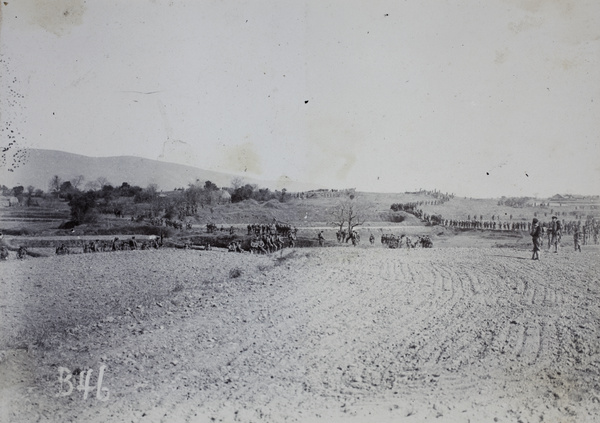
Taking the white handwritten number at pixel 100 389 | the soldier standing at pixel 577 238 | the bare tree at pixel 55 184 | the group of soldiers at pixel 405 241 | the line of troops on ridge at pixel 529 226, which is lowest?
the white handwritten number at pixel 100 389

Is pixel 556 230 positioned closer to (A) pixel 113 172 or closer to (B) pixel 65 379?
(B) pixel 65 379

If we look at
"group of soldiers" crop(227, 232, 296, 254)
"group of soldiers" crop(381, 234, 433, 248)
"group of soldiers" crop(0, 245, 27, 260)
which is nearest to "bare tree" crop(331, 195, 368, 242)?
"group of soldiers" crop(381, 234, 433, 248)

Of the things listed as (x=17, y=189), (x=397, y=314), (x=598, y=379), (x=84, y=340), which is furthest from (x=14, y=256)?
(x=598, y=379)

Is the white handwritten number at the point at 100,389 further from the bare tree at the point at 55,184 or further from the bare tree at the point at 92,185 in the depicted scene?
the bare tree at the point at 92,185

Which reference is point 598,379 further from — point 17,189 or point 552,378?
point 17,189

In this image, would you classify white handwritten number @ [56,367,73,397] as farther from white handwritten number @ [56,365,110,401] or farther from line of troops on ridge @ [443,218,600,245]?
line of troops on ridge @ [443,218,600,245]

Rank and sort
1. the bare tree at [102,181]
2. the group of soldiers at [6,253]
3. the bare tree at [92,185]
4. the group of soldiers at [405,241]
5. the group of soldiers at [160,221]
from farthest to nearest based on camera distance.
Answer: the group of soldiers at [160,221] < the bare tree at [102,181] < the bare tree at [92,185] < the group of soldiers at [405,241] < the group of soldiers at [6,253]

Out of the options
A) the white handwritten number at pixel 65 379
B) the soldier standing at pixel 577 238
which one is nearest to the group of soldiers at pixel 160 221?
the white handwritten number at pixel 65 379
